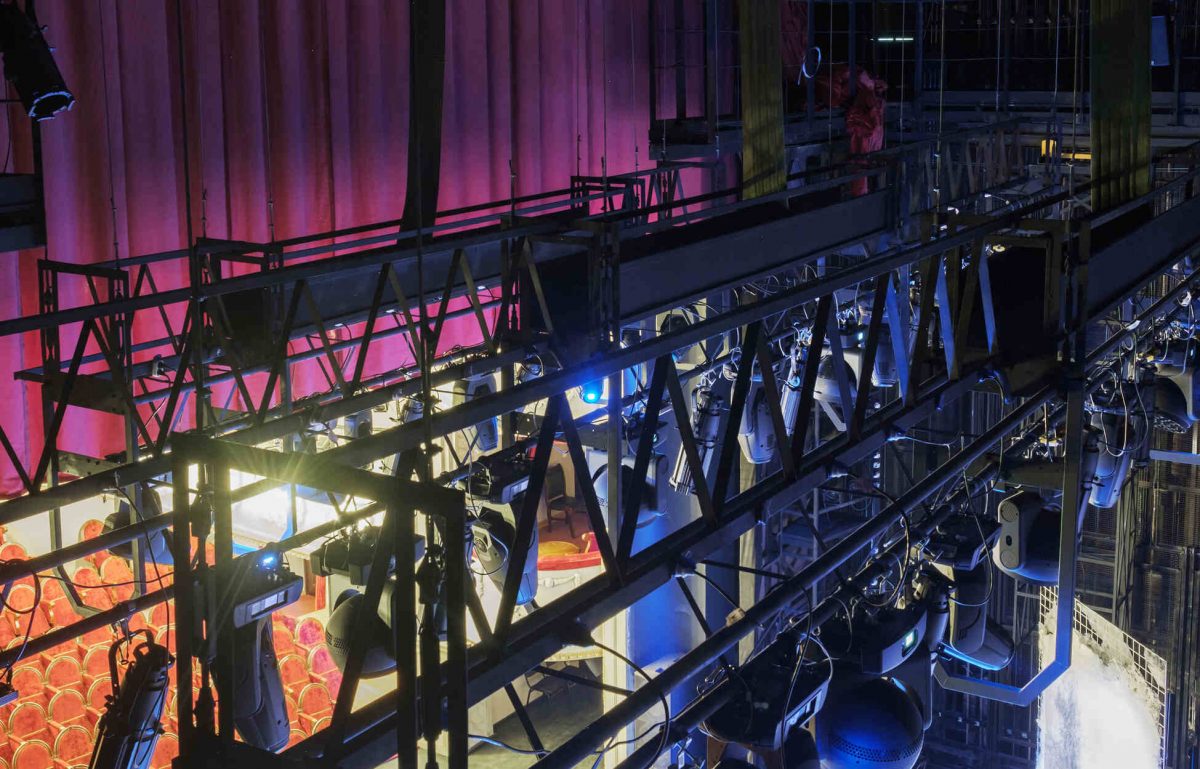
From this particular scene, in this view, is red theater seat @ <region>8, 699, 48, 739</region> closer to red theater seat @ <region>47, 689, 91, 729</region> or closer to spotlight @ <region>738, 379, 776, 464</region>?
red theater seat @ <region>47, 689, 91, 729</region>

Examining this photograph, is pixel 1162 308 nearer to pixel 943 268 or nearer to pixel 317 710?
pixel 943 268

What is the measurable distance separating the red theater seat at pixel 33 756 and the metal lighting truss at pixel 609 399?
339cm

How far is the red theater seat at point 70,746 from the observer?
9164mm

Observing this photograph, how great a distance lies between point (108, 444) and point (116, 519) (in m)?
3.11

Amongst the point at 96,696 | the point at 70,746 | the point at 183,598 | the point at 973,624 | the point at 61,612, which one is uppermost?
the point at 183,598

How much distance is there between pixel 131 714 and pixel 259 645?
0.79m

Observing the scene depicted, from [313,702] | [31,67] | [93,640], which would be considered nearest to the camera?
[31,67]

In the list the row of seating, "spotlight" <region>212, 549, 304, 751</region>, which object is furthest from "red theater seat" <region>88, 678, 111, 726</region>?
"spotlight" <region>212, 549, 304, 751</region>

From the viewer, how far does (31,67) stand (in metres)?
6.40

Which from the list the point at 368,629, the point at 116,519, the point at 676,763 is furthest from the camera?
the point at 116,519

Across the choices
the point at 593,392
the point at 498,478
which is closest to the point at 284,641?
the point at 593,392

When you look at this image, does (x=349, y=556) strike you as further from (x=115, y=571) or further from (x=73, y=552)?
(x=115, y=571)

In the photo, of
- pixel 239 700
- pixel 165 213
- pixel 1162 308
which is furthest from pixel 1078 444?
pixel 165 213

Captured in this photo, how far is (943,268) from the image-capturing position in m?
5.48
